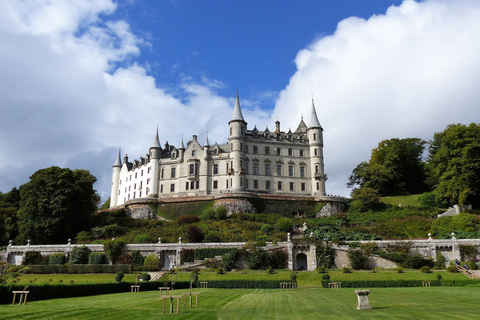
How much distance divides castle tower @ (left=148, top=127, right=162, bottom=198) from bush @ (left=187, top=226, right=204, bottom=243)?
23.9m

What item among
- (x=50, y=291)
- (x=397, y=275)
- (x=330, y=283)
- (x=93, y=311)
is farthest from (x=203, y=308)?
(x=397, y=275)

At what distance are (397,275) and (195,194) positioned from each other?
136 ft

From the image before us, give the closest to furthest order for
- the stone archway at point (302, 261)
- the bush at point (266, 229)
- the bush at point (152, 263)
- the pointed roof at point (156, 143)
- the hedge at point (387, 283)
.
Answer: the hedge at point (387, 283), the bush at point (152, 263), the stone archway at point (302, 261), the bush at point (266, 229), the pointed roof at point (156, 143)

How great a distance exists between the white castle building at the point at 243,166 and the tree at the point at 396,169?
33.5ft

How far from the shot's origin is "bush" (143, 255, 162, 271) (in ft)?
144

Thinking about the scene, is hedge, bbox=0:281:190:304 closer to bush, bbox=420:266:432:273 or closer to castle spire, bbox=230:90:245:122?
bush, bbox=420:266:432:273

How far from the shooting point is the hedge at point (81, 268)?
135ft

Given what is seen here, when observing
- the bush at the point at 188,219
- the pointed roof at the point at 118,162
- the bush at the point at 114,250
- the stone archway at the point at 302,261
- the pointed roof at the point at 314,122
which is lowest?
the stone archway at the point at 302,261

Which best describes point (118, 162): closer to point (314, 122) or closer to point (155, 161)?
point (155, 161)

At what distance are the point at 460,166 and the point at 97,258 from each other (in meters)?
50.3

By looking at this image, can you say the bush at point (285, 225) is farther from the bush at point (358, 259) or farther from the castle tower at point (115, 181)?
the castle tower at point (115, 181)

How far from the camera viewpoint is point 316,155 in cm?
7338

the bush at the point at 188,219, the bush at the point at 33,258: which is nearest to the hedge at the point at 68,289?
the bush at the point at 33,258

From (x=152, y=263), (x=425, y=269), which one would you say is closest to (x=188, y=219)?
(x=152, y=263)
